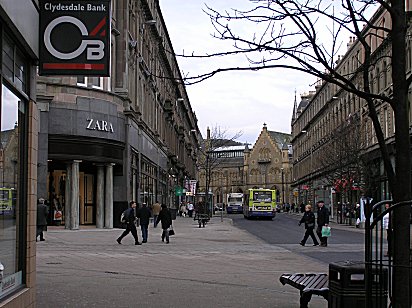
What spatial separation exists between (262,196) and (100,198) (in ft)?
104

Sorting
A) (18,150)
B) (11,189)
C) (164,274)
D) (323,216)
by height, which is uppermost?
(18,150)

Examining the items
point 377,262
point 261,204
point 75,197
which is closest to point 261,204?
point 261,204

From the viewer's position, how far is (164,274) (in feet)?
52.1

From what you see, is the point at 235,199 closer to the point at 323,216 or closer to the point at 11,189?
the point at 323,216

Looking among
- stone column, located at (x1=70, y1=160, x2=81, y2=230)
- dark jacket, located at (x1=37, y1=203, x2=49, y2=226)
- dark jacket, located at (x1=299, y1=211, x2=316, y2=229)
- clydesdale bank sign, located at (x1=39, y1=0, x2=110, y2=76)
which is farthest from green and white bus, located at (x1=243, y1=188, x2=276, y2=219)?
clydesdale bank sign, located at (x1=39, y1=0, x2=110, y2=76)

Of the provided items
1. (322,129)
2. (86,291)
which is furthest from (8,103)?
(322,129)

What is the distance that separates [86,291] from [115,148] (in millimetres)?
23658

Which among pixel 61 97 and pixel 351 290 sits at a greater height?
pixel 61 97

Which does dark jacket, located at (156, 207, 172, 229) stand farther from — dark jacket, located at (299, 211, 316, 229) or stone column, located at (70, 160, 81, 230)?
stone column, located at (70, 160, 81, 230)

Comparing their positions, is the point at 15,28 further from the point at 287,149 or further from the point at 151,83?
the point at 287,149

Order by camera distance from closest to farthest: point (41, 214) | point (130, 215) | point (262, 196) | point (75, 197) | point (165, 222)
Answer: point (41, 214) → point (130, 215) → point (165, 222) → point (75, 197) → point (262, 196)

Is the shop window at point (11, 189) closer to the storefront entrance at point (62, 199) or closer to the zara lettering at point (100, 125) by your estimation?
the zara lettering at point (100, 125)

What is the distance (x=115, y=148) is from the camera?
3597 centimetres

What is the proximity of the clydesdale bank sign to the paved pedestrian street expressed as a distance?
13.4 ft
